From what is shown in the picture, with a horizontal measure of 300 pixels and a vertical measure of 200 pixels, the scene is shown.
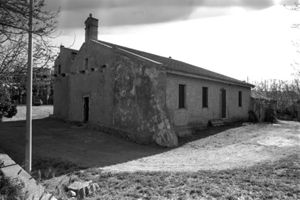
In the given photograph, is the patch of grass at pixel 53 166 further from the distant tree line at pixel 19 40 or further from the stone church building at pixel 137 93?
the stone church building at pixel 137 93

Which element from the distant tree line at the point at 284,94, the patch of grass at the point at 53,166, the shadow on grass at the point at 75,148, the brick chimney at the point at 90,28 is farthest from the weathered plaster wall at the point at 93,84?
the distant tree line at the point at 284,94

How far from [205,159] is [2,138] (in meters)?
10.1

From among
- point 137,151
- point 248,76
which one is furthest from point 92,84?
point 248,76

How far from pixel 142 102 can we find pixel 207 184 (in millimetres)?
7493

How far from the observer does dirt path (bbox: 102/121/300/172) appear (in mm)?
7938

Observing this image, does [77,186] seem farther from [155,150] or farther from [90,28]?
[90,28]

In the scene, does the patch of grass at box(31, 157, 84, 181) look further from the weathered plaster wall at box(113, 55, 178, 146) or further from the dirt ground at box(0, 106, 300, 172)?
the weathered plaster wall at box(113, 55, 178, 146)

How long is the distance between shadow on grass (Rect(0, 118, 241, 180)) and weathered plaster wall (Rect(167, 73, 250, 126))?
115cm

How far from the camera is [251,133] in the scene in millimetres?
14703

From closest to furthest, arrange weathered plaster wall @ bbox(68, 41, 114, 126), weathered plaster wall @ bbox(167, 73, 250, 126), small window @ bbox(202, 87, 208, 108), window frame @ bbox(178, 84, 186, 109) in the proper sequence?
1. weathered plaster wall @ bbox(167, 73, 250, 126)
2. window frame @ bbox(178, 84, 186, 109)
3. weathered plaster wall @ bbox(68, 41, 114, 126)
4. small window @ bbox(202, 87, 208, 108)

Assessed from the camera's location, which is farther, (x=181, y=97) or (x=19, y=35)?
(x=181, y=97)

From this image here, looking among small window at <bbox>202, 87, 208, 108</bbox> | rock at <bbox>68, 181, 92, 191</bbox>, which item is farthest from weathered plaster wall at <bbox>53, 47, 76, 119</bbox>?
rock at <bbox>68, 181, 92, 191</bbox>

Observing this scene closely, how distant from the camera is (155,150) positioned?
11188 mm

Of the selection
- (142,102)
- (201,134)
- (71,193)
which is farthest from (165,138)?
(71,193)
